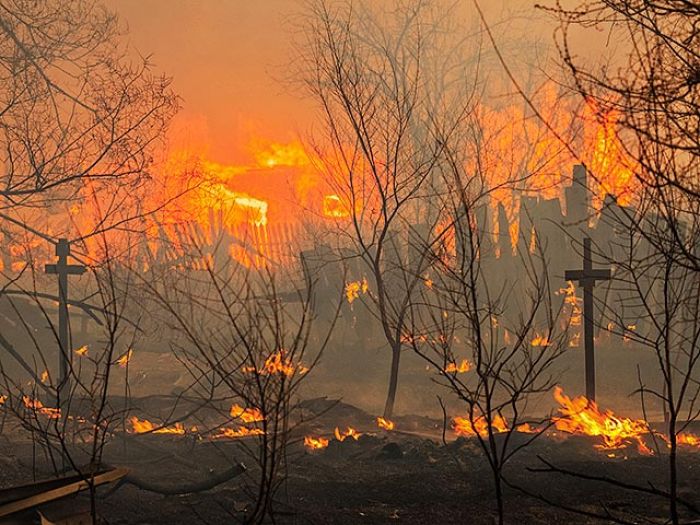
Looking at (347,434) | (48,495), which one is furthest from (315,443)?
(48,495)

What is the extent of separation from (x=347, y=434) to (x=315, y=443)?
92cm

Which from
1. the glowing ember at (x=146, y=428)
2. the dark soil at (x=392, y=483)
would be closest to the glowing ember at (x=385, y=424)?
the dark soil at (x=392, y=483)

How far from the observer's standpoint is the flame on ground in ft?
47.3

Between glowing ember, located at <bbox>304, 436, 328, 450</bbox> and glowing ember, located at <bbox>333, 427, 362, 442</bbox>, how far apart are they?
237 millimetres

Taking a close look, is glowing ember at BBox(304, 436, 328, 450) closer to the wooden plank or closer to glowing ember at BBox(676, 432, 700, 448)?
glowing ember at BBox(676, 432, 700, 448)

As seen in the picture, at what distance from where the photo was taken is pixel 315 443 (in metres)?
14.6

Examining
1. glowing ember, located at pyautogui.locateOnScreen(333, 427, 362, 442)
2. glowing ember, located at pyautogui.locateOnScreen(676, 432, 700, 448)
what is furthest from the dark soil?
glowing ember, located at pyautogui.locateOnScreen(676, 432, 700, 448)

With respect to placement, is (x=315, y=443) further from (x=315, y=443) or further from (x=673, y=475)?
(x=673, y=475)

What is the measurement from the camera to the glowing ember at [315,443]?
14426 millimetres

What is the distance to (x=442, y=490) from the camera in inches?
408

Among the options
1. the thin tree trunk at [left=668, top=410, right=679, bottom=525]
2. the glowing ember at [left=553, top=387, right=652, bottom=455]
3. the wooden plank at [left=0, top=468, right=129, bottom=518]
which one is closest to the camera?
the thin tree trunk at [left=668, top=410, right=679, bottom=525]

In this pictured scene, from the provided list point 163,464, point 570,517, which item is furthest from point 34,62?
point 570,517

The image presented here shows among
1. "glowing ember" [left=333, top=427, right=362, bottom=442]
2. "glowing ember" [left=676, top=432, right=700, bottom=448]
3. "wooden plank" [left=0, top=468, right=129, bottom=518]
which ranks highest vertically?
"wooden plank" [left=0, top=468, right=129, bottom=518]

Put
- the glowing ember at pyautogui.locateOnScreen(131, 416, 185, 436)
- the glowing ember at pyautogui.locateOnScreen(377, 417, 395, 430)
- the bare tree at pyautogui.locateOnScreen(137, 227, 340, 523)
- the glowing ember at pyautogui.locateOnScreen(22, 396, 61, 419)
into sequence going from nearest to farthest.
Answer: the bare tree at pyautogui.locateOnScreen(137, 227, 340, 523), the glowing ember at pyautogui.locateOnScreen(22, 396, 61, 419), the glowing ember at pyautogui.locateOnScreen(131, 416, 185, 436), the glowing ember at pyautogui.locateOnScreen(377, 417, 395, 430)
